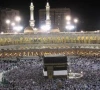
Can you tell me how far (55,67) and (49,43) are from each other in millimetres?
22515

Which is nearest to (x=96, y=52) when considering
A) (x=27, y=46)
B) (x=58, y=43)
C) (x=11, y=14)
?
(x=58, y=43)

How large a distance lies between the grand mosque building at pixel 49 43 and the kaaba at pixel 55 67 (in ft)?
66.9

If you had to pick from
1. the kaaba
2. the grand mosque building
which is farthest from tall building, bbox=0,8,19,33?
the kaaba

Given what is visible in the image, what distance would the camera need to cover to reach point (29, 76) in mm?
29141

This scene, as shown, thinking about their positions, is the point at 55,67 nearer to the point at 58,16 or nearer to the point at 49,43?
the point at 49,43

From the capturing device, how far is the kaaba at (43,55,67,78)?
99.8ft

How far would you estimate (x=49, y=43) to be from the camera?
53.1m

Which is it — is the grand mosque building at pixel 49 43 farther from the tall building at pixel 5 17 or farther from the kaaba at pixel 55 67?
the kaaba at pixel 55 67

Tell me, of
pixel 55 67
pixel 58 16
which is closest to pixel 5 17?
pixel 58 16

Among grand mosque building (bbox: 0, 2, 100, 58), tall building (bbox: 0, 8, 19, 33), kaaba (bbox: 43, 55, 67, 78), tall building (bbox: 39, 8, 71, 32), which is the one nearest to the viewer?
kaaba (bbox: 43, 55, 67, 78)

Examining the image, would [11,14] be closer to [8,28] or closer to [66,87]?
[8,28]

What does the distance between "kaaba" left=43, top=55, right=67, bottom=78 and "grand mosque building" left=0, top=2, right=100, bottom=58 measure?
66.9ft

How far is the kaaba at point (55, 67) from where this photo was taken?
30.4 m

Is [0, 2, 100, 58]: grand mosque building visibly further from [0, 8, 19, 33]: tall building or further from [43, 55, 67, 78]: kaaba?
[43, 55, 67, 78]: kaaba
